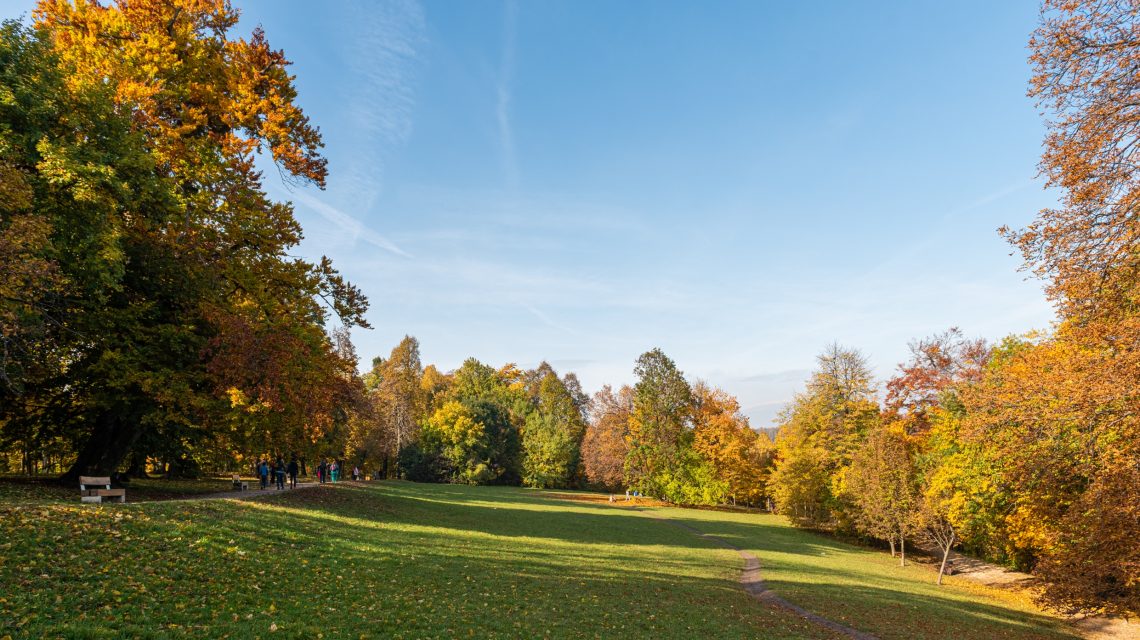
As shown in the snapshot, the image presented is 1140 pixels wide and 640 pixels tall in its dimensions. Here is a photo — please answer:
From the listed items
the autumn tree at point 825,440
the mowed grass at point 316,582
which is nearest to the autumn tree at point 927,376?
the autumn tree at point 825,440

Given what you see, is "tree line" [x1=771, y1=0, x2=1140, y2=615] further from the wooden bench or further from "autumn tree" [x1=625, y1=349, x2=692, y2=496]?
"autumn tree" [x1=625, y1=349, x2=692, y2=496]

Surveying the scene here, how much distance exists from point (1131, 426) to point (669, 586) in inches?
509

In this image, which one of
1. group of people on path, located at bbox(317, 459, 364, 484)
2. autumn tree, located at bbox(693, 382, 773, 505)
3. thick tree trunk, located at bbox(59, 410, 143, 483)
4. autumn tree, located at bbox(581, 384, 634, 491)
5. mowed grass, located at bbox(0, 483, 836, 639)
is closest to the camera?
mowed grass, located at bbox(0, 483, 836, 639)

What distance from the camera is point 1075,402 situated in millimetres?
10336

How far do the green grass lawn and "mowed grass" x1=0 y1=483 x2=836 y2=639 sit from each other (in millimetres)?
48

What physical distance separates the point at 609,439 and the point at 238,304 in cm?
5708

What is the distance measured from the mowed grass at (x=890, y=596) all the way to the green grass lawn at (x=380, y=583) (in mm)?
137

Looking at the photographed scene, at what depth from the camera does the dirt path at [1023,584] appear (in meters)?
20.3

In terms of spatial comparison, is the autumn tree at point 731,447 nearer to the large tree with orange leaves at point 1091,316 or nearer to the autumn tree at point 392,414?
the autumn tree at point 392,414

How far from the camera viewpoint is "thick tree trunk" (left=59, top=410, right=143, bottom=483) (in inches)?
810

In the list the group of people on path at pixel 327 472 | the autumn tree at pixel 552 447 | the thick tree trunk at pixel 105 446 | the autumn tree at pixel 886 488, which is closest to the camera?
the thick tree trunk at pixel 105 446

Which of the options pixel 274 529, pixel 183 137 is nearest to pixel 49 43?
pixel 183 137

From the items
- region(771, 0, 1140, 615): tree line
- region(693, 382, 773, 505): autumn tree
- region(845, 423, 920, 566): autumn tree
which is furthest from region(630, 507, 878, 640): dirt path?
region(693, 382, 773, 505): autumn tree

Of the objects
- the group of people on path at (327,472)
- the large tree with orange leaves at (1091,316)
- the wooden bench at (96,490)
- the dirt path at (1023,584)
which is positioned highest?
the large tree with orange leaves at (1091,316)
